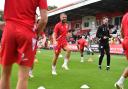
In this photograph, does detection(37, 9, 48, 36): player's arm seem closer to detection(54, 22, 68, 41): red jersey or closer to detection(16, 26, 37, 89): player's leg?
detection(16, 26, 37, 89): player's leg

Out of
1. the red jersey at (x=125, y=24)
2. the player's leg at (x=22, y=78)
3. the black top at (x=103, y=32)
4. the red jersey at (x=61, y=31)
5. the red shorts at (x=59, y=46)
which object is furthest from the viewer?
the black top at (x=103, y=32)

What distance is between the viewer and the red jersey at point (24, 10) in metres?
5.54

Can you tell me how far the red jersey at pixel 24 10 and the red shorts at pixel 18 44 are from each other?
0.08 m

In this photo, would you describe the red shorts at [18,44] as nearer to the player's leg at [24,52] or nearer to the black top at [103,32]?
the player's leg at [24,52]

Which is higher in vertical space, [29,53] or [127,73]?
[29,53]

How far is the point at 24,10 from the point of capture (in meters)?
5.55

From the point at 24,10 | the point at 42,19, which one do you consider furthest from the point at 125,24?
the point at 24,10

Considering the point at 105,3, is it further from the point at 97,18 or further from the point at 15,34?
the point at 15,34

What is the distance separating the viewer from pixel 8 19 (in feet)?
18.4

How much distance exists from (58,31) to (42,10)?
905 cm

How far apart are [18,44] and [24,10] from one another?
45 cm

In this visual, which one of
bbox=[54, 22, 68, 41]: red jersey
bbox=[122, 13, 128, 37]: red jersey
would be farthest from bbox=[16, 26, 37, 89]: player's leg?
bbox=[54, 22, 68, 41]: red jersey

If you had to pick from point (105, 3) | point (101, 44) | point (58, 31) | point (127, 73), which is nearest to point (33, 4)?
point (127, 73)

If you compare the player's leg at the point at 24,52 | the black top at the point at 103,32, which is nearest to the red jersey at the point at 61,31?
the black top at the point at 103,32
